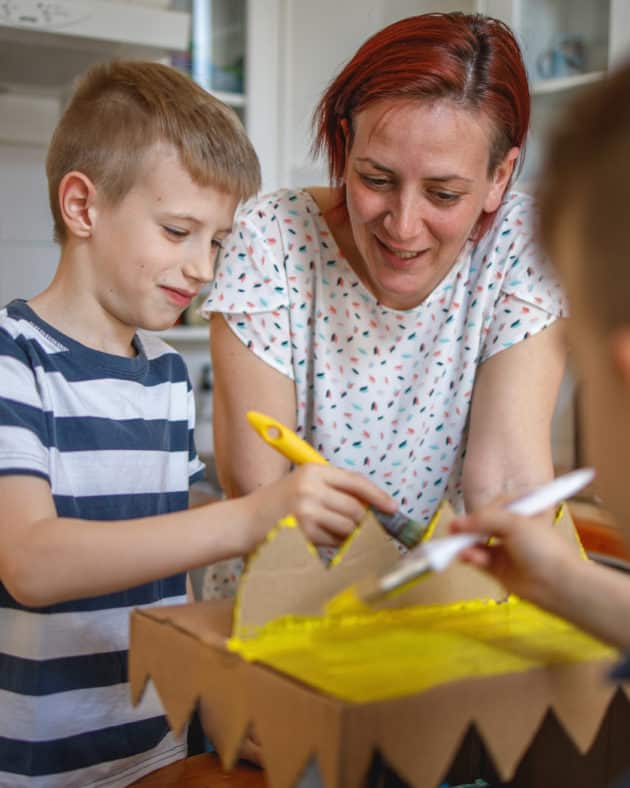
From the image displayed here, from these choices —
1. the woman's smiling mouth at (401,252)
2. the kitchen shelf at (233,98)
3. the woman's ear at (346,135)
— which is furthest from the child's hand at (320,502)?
the kitchen shelf at (233,98)

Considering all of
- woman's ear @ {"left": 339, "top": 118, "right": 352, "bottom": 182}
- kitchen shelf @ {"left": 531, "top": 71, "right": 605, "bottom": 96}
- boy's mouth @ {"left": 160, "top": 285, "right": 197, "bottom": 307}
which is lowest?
boy's mouth @ {"left": 160, "top": 285, "right": 197, "bottom": 307}

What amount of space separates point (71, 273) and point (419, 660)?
0.63m

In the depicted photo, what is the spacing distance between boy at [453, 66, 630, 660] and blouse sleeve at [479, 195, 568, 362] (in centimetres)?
56

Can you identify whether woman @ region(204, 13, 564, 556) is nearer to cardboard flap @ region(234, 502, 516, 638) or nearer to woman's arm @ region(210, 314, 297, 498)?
woman's arm @ region(210, 314, 297, 498)

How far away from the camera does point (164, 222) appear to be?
1.09 meters

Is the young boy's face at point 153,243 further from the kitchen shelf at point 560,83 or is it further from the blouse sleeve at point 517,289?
the kitchen shelf at point 560,83

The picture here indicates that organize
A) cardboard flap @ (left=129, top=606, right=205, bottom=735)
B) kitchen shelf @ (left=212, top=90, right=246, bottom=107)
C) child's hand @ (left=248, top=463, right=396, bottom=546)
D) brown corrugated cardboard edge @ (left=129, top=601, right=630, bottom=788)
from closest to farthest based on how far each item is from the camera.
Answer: brown corrugated cardboard edge @ (left=129, top=601, right=630, bottom=788) → cardboard flap @ (left=129, top=606, right=205, bottom=735) → child's hand @ (left=248, top=463, right=396, bottom=546) → kitchen shelf @ (left=212, top=90, right=246, bottom=107)

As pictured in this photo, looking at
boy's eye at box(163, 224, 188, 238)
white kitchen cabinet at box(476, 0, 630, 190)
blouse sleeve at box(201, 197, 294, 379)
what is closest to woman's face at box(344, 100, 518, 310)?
blouse sleeve at box(201, 197, 294, 379)

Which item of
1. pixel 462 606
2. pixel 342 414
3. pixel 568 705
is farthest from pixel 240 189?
pixel 568 705

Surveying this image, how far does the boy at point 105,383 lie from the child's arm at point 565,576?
14.9 inches

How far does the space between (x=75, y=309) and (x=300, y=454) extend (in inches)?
15.0

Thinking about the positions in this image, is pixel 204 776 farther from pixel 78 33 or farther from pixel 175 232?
pixel 78 33

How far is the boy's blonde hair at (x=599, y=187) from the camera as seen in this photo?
604 millimetres

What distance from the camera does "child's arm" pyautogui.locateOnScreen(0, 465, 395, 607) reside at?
2.64 feet
